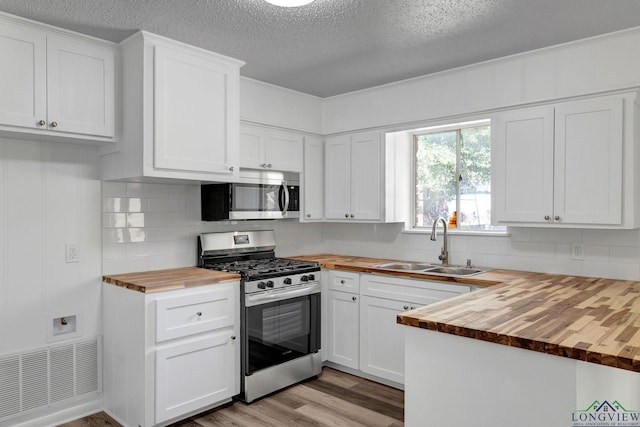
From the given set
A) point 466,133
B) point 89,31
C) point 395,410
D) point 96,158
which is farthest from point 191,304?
point 466,133

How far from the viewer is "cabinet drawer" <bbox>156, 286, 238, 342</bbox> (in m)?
2.72

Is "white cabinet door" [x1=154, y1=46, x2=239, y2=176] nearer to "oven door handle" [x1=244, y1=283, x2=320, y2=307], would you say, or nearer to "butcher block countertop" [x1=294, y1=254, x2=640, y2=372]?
"oven door handle" [x1=244, y1=283, x2=320, y2=307]

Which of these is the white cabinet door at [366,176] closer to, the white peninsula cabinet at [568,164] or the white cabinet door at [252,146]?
the white cabinet door at [252,146]

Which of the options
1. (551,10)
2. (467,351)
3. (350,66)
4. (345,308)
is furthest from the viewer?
(345,308)

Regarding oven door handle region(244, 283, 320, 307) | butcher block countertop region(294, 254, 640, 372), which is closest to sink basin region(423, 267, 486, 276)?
butcher block countertop region(294, 254, 640, 372)

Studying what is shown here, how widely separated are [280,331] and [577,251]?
2.16 metres

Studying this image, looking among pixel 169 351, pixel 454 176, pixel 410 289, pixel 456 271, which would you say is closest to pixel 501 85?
pixel 454 176

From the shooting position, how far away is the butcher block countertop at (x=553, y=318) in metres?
1.49

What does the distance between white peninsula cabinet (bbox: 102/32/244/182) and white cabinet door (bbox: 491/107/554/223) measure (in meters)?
1.85

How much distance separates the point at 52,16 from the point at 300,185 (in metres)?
2.20

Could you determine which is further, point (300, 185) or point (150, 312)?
point (300, 185)

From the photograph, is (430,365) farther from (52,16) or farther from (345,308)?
(52,16)

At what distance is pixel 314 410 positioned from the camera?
303 centimetres

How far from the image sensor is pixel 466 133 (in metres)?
3.73
